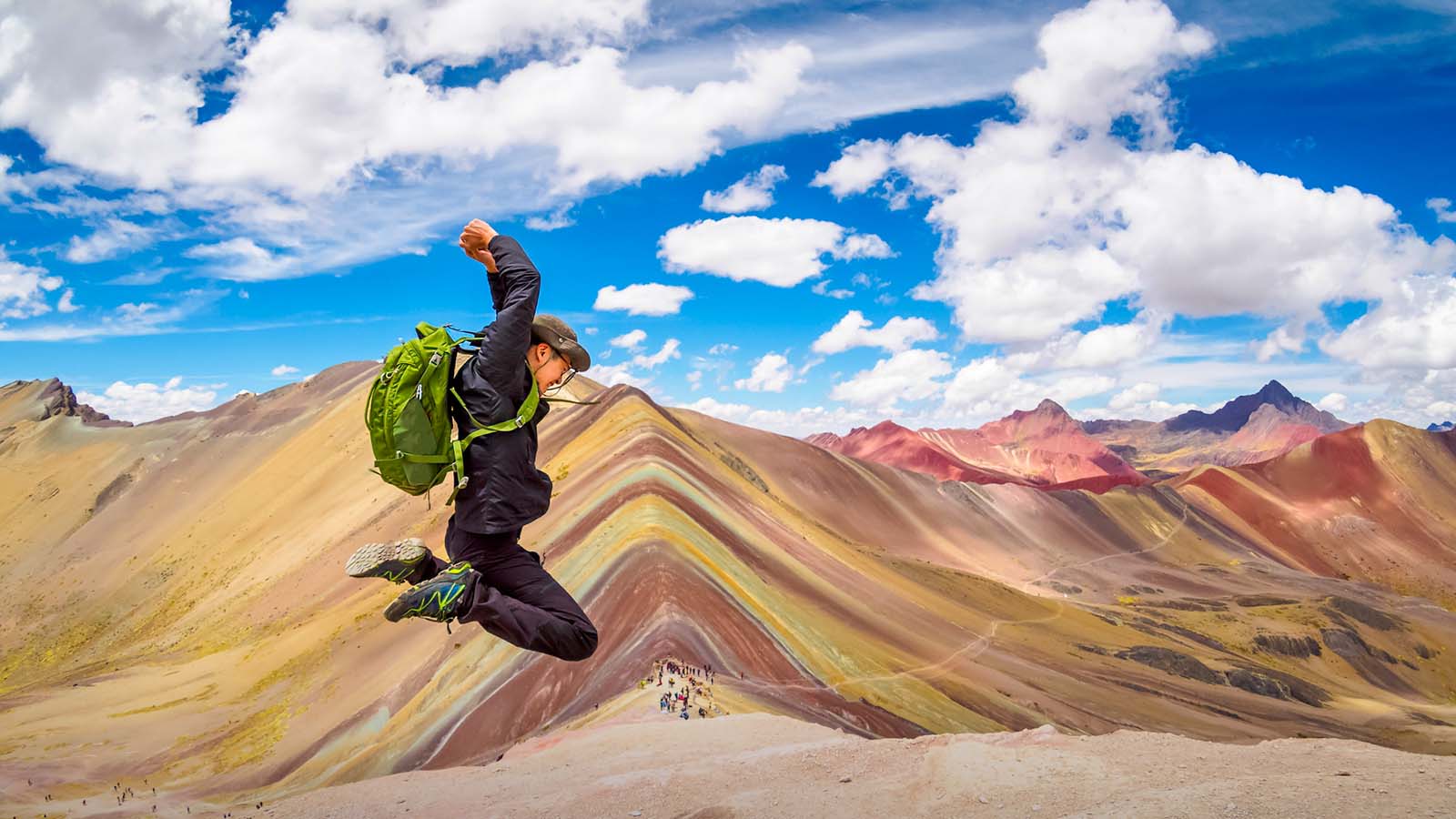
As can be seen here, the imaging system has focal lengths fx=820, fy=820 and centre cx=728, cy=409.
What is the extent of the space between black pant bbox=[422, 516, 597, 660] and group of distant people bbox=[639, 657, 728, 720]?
10.1m

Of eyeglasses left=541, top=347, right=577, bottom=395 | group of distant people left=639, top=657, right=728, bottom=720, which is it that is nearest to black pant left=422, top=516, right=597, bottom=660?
eyeglasses left=541, top=347, right=577, bottom=395

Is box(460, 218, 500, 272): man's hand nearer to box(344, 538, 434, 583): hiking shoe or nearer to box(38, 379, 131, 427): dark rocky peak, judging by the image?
box(344, 538, 434, 583): hiking shoe

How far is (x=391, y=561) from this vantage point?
18.3 feet

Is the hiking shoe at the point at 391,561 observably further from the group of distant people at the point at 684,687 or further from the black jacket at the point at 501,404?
the group of distant people at the point at 684,687

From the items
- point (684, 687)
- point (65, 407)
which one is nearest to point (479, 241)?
point (684, 687)

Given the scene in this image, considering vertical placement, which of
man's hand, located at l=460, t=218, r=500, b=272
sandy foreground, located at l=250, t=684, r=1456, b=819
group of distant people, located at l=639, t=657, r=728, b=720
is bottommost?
sandy foreground, located at l=250, t=684, r=1456, b=819

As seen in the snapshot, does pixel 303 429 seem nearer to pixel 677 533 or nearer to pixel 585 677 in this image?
pixel 677 533

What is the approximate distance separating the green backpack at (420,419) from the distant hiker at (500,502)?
83 millimetres

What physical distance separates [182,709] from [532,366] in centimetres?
3559

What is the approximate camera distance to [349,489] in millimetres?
Answer: 65688

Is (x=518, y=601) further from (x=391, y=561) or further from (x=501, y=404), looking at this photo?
(x=501, y=404)

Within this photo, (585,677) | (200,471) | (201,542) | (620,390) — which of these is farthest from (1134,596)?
(200,471)

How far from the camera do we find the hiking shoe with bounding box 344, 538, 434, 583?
5527 millimetres

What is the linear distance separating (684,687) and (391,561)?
41.7 ft
